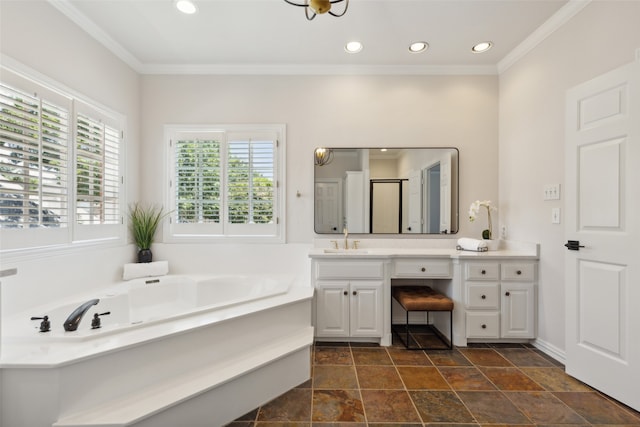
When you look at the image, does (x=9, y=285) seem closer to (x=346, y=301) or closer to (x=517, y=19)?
(x=346, y=301)

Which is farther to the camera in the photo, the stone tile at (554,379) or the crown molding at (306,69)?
the crown molding at (306,69)

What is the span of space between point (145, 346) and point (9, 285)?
1.05 metres

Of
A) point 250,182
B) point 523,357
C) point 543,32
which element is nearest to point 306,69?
point 250,182

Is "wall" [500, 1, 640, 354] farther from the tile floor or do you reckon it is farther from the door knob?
the tile floor

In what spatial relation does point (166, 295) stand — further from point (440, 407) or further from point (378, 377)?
point (440, 407)

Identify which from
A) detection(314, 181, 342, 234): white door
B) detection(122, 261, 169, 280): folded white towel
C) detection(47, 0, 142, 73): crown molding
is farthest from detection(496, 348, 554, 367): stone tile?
detection(47, 0, 142, 73): crown molding

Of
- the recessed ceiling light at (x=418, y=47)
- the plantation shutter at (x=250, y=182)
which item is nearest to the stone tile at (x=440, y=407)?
the plantation shutter at (x=250, y=182)

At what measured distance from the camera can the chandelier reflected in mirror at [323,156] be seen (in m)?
2.90

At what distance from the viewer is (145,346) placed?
1.42 metres

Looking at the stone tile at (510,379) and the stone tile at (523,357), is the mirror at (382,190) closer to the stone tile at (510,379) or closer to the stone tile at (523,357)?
the stone tile at (523,357)

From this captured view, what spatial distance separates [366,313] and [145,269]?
2091 millimetres

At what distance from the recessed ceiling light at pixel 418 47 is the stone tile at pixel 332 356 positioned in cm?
276

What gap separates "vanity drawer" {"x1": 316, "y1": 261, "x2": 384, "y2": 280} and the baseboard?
4.77 feet

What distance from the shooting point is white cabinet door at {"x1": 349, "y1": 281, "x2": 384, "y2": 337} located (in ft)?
8.07
